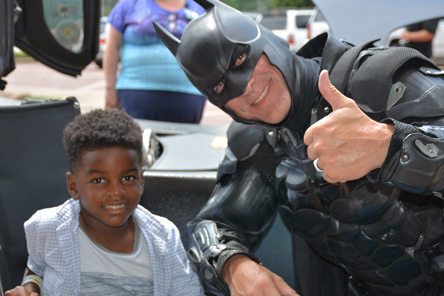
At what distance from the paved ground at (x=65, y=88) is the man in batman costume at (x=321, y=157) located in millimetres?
4953

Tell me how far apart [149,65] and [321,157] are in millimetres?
1813

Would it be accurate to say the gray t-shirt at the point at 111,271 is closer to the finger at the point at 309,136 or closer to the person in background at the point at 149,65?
the finger at the point at 309,136

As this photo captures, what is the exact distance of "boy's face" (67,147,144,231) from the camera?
155 cm

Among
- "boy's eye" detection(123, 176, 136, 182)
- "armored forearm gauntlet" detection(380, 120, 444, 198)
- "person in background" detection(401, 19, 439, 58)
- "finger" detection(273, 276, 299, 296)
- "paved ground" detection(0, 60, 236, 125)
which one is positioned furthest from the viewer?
"paved ground" detection(0, 60, 236, 125)

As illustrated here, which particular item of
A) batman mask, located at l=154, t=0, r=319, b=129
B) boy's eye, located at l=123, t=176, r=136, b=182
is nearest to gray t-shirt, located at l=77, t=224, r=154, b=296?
boy's eye, located at l=123, t=176, r=136, b=182

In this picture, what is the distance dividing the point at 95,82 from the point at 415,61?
10.1 meters

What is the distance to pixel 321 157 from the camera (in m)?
1.13

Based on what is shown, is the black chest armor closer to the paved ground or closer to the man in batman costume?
the man in batman costume

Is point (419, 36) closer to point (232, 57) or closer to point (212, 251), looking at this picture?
point (232, 57)

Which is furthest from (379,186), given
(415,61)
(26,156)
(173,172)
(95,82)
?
(95,82)

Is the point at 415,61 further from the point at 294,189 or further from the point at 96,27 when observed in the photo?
the point at 96,27

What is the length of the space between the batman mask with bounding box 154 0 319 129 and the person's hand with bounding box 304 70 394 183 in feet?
0.98

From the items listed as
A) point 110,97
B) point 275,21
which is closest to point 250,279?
point 110,97

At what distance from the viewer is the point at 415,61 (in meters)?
1.31
